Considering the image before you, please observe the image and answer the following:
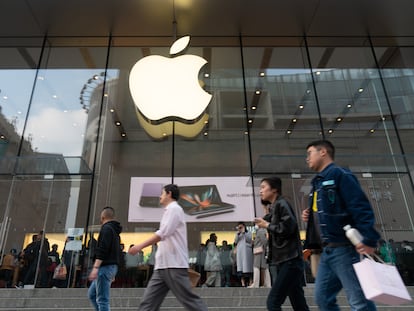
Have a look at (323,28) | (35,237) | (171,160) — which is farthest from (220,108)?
(35,237)

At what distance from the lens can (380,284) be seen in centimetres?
199

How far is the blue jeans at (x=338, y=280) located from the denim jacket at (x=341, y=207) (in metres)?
0.10

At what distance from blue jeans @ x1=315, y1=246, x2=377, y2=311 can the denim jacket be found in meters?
0.10

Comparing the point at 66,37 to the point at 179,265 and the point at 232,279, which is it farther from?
the point at 179,265

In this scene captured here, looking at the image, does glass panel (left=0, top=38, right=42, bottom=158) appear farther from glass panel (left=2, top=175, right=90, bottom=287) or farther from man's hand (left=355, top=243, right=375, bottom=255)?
man's hand (left=355, top=243, right=375, bottom=255)

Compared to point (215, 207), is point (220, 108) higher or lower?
higher

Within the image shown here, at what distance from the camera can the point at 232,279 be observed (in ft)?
28.8

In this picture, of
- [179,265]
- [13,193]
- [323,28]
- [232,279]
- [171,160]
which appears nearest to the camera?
[179,265]

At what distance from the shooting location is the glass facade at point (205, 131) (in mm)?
9586

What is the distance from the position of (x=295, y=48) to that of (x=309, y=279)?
7576mm

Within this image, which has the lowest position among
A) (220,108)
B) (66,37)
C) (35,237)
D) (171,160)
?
(35,237)

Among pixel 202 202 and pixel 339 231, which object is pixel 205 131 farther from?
pixel 339 231

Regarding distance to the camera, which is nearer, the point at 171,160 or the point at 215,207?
the point at 215,207

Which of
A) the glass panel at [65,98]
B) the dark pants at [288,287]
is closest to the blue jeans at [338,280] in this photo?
the dark pants at [288,287]
